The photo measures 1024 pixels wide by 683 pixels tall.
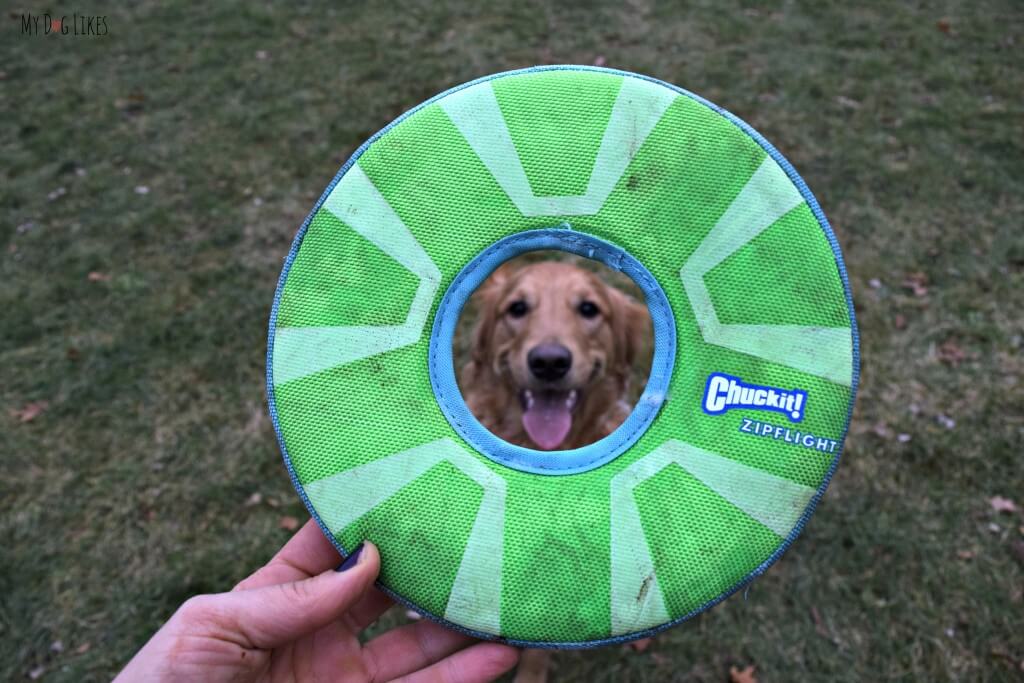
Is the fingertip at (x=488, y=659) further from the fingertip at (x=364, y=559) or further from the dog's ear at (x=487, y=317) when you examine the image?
the dog's ear at (x=487, y=317)

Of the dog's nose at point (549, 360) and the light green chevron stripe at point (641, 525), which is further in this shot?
the dog's nose at point (549, 360)

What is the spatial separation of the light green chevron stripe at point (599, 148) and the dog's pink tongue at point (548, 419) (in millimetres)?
1460

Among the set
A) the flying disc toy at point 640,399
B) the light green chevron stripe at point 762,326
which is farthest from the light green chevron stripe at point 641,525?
the light green chevron stripe at point 762,326

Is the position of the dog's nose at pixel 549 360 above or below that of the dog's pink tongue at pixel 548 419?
above

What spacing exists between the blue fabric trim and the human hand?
45cm

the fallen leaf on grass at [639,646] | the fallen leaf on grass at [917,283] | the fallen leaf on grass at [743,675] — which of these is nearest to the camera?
the fallen leaf on grass at [743,675]

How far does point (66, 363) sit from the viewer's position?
4.36 metres

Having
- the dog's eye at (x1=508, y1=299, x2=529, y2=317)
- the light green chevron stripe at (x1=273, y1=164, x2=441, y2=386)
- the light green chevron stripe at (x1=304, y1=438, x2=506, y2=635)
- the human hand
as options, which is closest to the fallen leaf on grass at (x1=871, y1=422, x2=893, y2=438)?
A: the dog's eye at (x1=508, y1=299, x2=529, y2=317)

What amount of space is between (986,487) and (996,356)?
1020mm

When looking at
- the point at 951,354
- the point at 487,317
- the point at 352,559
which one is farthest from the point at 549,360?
the point at 951,354

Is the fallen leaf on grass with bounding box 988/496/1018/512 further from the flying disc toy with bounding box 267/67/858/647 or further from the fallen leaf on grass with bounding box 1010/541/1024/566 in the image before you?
the flying disc toy with bounding box 267/67/858/647

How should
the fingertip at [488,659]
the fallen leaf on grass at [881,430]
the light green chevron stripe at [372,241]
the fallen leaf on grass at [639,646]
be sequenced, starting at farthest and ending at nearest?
the fallen leaf on grass at [881,430]
the fallen leaf on grass at [639,646]
the fingertip at [488,659]
the light green chevron stripe at [372,241]

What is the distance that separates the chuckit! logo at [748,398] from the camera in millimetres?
1704

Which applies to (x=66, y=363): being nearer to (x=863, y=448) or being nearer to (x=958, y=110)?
(x=863, y=448)
